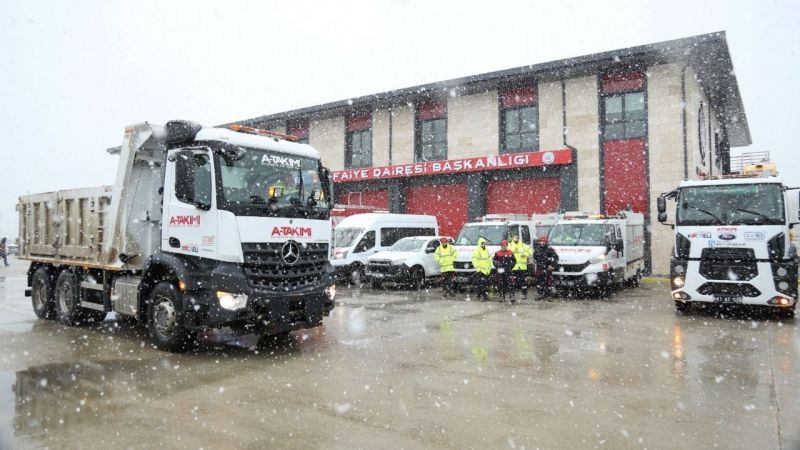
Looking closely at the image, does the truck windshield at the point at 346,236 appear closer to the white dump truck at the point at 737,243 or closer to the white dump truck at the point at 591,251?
the white dump truck at the point at 591,251

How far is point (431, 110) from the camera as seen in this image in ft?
82.3

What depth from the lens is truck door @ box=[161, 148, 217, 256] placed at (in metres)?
6.91

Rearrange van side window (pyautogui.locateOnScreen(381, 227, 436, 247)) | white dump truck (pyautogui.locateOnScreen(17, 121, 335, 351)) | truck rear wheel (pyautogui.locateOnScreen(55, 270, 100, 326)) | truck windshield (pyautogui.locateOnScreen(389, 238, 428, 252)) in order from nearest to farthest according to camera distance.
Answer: white dump truck (pyautogui.locateOnScreen(17, 121, 335, 351)) → truck rear wheel (pyautogui.locateOnScreen(55, 270, 100, 326)) → truck windshield (pyautogui.locateOnScreen(389, 238, 428, 252)) → van side window (pyautogui.locateOnScreen(381, 227, 436, 247))

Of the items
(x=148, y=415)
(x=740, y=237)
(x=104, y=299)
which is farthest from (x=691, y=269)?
(x=104, y=299)

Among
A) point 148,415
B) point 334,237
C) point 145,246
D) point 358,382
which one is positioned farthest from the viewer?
point 334,237

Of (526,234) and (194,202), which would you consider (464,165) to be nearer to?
(526,234)

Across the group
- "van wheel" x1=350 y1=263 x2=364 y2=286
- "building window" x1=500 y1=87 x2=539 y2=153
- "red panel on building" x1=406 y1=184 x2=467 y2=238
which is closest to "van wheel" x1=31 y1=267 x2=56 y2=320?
"van wheel" x1=350 y1=263 x2=364 y2=286

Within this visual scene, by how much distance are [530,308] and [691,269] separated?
3.42 m

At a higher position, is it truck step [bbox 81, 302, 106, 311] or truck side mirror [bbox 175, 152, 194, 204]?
truck side mirror [bbox 175, 152, 194, 204]

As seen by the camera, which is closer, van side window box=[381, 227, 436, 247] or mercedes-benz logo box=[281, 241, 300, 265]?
mercedes-benz logo box=[281, 241, 300, 265]

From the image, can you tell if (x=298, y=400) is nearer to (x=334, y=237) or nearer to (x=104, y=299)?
(x=104, y=299)

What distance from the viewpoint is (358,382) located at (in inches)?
234

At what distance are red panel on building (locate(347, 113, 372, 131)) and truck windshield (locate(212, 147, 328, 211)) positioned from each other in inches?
766

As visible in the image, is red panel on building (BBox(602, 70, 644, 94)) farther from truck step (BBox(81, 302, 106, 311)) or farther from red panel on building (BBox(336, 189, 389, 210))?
truck step (BBox(81, 302, 106, 311))
